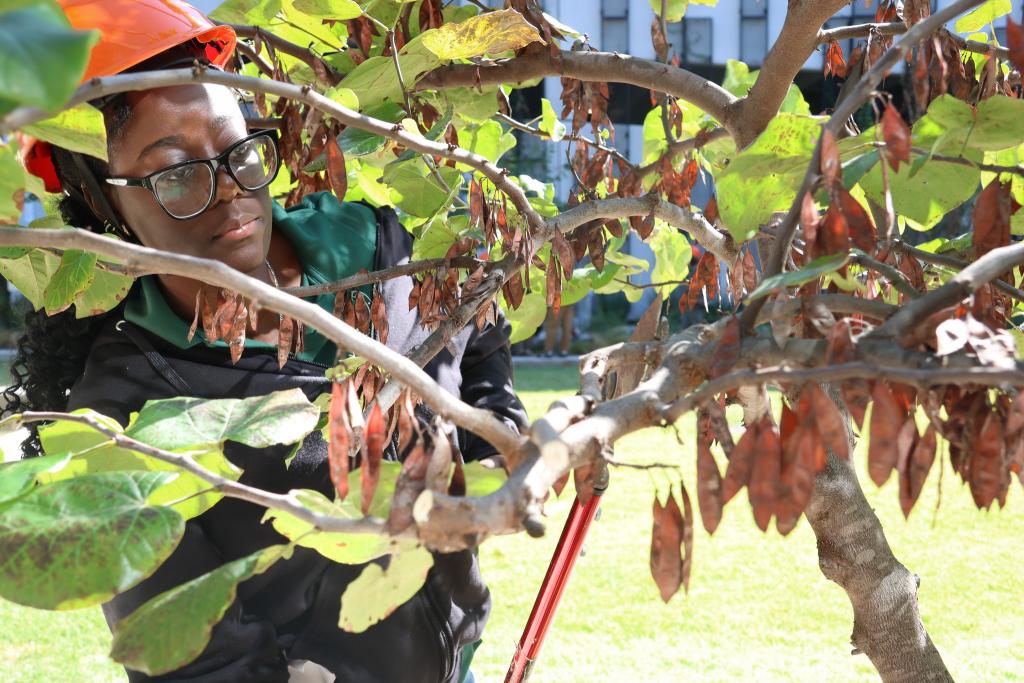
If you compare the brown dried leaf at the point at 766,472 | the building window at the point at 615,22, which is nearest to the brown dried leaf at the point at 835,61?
the brown dried leaf at the point at 766,472

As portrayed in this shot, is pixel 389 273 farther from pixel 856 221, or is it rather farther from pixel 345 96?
pixel 856 221

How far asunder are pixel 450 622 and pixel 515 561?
3.37 meters

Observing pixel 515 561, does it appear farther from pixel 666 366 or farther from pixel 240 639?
pixel 666 366

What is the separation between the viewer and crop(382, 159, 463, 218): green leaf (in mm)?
1422

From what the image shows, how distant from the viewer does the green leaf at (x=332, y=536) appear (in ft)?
2.45

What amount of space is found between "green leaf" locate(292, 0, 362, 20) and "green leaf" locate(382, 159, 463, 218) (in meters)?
0.20

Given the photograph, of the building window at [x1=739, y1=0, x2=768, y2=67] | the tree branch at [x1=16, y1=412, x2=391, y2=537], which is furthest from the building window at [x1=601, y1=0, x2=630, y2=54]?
the tree branch at [x1=16, y1=412, x2=391, y2=537]

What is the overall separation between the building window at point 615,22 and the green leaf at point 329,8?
1665 centimetres

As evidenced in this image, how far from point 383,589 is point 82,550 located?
215mm

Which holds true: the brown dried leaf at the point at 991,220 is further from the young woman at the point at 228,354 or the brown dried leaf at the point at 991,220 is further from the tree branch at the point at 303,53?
the tree branch at the point at 303,53

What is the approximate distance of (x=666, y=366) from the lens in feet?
2.58

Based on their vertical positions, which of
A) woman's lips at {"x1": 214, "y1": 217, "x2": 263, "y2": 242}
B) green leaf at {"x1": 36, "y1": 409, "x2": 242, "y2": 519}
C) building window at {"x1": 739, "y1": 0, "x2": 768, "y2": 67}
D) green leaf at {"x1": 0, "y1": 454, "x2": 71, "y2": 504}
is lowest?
green leaf at {"x1": 36, "y1": 409, "x2": 242, "y2": 519}

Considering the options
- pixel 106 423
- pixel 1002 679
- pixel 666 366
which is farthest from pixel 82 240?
pixel 1002 679

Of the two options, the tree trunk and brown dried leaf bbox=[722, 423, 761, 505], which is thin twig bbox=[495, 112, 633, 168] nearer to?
the tree trunk
